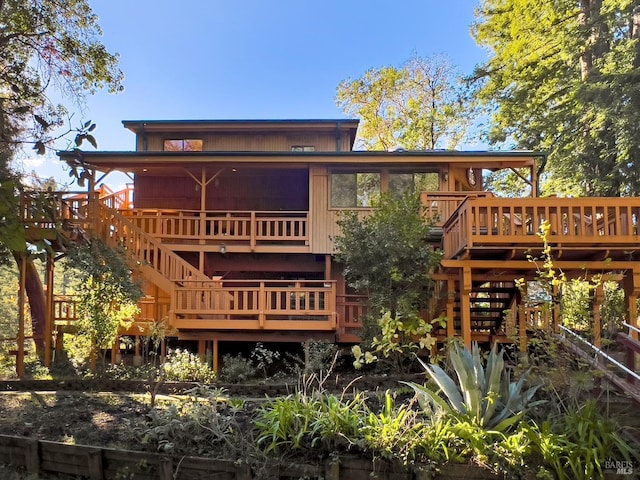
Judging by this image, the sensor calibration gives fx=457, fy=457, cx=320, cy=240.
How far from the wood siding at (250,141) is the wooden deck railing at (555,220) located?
30.2ft

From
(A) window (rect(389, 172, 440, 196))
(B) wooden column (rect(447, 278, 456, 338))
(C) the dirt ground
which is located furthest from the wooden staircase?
(C) the dirt ground

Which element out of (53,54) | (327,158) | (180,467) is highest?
(53,54)

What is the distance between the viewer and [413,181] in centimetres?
1397

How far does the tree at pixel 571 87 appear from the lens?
1456cm

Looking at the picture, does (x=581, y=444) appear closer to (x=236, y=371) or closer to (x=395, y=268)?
(x=395, y=268)

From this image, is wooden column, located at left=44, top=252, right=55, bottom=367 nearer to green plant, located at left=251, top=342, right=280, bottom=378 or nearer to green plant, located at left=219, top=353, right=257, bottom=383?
green plant, located at left=219, top=353, right=257, bottom=383

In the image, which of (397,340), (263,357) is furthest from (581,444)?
(263,357)

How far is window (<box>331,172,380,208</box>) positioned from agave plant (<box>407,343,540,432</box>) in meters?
8.74

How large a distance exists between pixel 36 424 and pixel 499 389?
222 inches

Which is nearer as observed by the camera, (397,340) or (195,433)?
(195,433)

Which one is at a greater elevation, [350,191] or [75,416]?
[350,191]

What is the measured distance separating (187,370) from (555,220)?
24.5ft

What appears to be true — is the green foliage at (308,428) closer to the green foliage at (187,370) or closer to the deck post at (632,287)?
the green foliage at (187,370)

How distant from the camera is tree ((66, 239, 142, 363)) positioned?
8.95 meters
